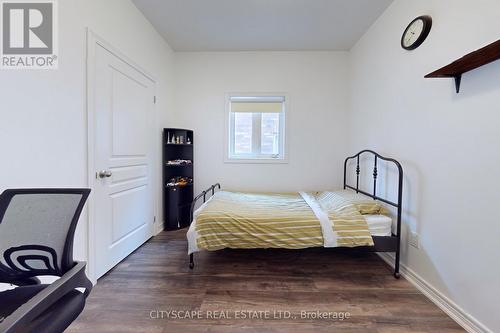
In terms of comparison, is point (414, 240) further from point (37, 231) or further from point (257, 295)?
point (37, 231)

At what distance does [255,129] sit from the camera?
13.0ft

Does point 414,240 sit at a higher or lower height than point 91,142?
lower

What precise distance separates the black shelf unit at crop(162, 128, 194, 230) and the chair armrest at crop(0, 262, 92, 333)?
2.32 metres

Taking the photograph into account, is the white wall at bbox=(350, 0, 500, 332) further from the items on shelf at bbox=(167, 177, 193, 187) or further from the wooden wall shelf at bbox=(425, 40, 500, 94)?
the items on shelf at bbox=(167, 177, 193, 187)

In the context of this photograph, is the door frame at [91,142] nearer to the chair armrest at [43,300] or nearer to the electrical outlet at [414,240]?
the chair armrest at [43,300]

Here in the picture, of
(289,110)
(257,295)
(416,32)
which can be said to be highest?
(416,32)

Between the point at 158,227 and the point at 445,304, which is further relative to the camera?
the point at 158,227

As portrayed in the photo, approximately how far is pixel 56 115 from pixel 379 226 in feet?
8.95

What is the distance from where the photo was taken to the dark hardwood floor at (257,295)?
5.23 feet

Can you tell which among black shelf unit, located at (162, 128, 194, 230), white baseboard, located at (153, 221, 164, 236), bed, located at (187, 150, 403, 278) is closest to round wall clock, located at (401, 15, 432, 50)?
bed, located at (187, 150, 403, 278)

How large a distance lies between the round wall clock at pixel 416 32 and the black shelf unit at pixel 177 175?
280cm

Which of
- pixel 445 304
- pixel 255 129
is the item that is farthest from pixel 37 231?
pixel 255 129

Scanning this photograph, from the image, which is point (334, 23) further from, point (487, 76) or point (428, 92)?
point (487, 76)

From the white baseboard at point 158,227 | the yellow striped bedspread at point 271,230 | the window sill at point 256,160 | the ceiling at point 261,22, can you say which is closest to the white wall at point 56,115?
the ceiling at point 261,22
